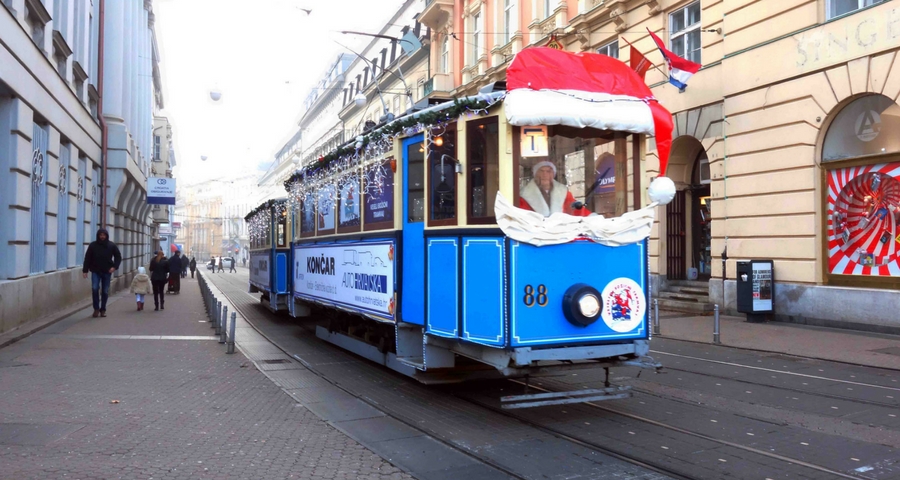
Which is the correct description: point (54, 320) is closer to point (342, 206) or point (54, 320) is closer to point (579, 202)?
point (342, 206)

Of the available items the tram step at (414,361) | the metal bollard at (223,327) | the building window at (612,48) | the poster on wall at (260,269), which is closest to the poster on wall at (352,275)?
the tram step at (414,361)

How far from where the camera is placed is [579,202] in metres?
6.75

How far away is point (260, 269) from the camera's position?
725 inches

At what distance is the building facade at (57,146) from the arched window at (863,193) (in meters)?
15.1

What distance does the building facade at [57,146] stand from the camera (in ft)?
40.4

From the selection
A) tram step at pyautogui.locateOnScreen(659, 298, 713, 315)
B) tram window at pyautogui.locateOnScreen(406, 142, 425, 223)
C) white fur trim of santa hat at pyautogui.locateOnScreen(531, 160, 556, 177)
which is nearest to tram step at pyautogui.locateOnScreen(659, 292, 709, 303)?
tram step at pyautogui.locateOnScreen(659, 298, 713, 315)

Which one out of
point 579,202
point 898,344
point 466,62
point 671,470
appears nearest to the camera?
point 671,470

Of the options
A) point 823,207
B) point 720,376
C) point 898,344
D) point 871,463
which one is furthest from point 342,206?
point 823,207

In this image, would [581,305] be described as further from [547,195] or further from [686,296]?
[686,296]

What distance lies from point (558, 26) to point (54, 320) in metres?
16.9

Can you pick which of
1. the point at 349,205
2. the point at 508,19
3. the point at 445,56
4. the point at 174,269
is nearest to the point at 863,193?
the point at 349,205

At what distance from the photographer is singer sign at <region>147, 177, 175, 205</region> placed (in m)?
31.5

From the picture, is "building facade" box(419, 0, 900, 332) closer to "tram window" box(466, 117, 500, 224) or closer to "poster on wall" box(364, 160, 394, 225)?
"poster on wall" box(364, 160, 394, 225)

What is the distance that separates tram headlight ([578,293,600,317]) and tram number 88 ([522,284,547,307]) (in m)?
0.32
